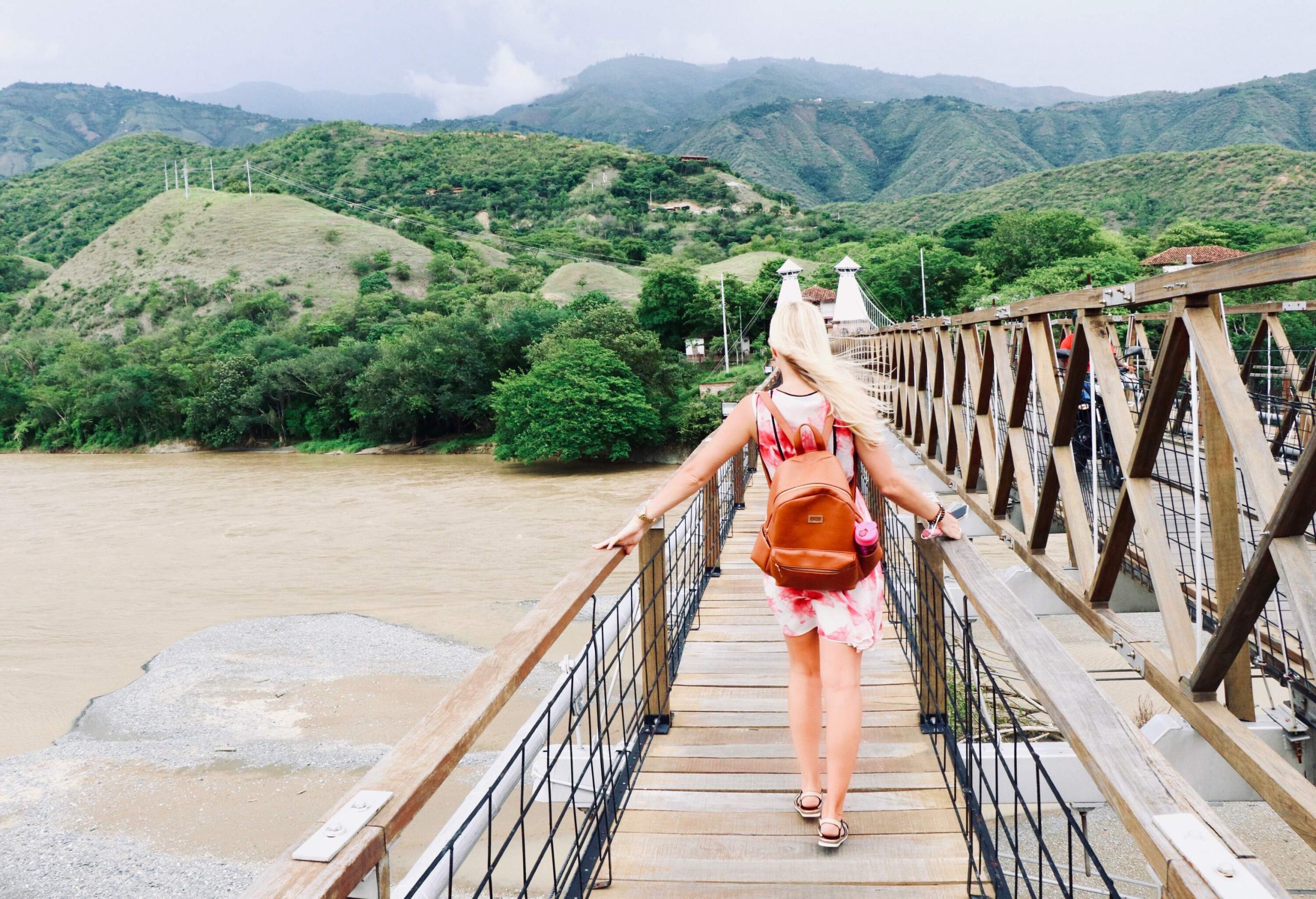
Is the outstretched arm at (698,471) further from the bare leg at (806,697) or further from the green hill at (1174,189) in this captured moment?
the green hill at (1174,189)

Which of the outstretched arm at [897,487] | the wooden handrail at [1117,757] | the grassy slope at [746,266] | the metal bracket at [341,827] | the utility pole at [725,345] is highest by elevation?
the grassy slope at [746,266]

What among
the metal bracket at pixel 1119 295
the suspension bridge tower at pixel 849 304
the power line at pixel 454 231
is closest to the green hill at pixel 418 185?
the power line at pixel 454 231

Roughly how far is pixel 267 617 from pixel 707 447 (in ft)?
49.0

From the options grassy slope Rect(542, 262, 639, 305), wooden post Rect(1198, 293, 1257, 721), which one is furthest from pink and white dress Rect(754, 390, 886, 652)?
grassy slope Rect(542, 262, 639, 305)

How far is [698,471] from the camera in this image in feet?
8.25

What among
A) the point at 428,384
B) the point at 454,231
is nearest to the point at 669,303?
the point at 428,384

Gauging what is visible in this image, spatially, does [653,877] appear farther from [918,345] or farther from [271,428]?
[271,428]

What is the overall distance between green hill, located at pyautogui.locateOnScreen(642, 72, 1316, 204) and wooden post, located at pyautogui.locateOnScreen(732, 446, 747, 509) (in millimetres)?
95431

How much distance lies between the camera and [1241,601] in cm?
194

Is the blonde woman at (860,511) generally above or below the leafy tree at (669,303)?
below

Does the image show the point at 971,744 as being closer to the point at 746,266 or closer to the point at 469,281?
the point at 746,266

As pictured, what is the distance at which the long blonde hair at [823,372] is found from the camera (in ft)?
7.11

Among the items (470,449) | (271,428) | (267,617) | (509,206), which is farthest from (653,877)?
(509,206)

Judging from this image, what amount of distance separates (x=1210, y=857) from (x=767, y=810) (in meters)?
1.71
